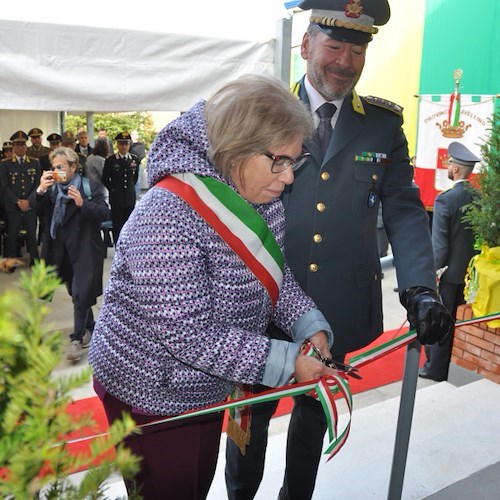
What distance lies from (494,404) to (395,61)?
795 centimetres

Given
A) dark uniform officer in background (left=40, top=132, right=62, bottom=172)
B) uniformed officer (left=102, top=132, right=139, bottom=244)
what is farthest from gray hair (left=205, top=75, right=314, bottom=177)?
dark uniform officer in background (left=40, top=132, right=62, bottom=172)

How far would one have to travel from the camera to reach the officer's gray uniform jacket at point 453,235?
4.25 metres

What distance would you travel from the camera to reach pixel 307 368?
1479 mm

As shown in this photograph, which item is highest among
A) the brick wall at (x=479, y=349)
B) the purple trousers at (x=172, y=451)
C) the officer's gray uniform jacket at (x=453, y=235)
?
the officer's gray uniform jacket at (x=453, y=235)

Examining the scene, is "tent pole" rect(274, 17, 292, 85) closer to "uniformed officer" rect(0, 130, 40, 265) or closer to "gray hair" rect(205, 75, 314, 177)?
"gray hair" rect(205, 75, 314, 177)

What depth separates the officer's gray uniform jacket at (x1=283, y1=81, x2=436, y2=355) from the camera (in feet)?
6.72

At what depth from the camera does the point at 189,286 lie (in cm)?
136

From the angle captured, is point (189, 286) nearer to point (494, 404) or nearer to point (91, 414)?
point (91, 414)

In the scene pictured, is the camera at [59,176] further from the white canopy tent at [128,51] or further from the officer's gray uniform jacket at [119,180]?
the officer's gray uniform jacket at [119,180]

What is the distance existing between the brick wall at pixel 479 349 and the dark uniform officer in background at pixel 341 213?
1.50m

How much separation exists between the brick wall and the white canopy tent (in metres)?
2.06

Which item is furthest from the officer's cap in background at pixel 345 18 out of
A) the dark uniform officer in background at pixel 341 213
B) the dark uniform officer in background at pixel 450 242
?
the dark uniform officer in background at pixel 450 242

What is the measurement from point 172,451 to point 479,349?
2467 millimetres

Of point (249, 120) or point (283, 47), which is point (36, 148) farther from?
point (249, 120)
